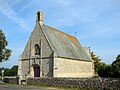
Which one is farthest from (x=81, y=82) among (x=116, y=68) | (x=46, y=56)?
(x=46, y=56)

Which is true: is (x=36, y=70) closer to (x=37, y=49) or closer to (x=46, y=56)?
(x=46, y=56)

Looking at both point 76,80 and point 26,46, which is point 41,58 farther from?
point 76,80

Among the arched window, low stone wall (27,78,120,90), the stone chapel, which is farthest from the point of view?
the arched window

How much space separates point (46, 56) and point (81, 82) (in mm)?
10710

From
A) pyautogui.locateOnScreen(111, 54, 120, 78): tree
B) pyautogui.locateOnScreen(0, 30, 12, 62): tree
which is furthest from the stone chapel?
pyautogui.locateOnScreen(111, 54, 120, 78): tree

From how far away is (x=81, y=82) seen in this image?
26.3 meters

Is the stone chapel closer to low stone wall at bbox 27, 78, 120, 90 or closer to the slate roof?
the slate roof

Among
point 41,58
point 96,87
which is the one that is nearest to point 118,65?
point 96,87

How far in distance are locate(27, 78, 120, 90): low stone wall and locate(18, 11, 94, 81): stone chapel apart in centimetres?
341

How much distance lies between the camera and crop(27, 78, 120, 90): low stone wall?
23.5m

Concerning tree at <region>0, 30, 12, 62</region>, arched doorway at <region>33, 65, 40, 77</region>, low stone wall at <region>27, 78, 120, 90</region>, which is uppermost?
tree at <region>0, 30, 12, 62</region>

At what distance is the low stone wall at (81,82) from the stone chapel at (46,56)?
341cm

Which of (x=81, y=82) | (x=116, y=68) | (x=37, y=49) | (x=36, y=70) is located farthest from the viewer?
(x=37, y=49)

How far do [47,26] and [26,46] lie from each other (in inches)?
220
